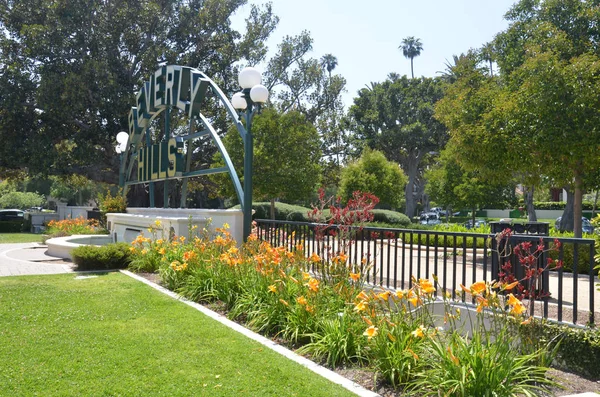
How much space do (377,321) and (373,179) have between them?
87.2 feet

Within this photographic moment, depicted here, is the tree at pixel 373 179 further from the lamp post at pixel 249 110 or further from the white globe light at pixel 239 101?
the lamp post at pixel 249 110

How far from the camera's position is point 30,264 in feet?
40.2

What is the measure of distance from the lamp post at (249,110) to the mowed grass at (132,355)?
3.17 m

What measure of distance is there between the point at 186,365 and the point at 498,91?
41.7 feet

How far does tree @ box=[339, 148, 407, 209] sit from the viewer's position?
102 ft

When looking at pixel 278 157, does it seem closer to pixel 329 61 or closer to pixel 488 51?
pixel 488 51

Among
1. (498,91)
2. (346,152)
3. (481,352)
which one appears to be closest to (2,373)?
(481,352)

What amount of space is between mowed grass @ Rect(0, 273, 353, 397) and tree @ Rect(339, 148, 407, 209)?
2443 centimetres

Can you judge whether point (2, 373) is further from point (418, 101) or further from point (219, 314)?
point (418, 101)

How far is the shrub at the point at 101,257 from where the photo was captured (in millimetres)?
10914

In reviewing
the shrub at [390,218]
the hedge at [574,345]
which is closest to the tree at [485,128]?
the hedge at [574,345]

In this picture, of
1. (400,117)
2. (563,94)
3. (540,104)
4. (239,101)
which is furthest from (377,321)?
(400,117)

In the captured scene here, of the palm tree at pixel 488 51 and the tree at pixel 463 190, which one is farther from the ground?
the palm tree at pixel 488 51

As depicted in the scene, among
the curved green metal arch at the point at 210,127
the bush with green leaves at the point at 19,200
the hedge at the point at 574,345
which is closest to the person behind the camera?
the hedge at the point at 574,345
